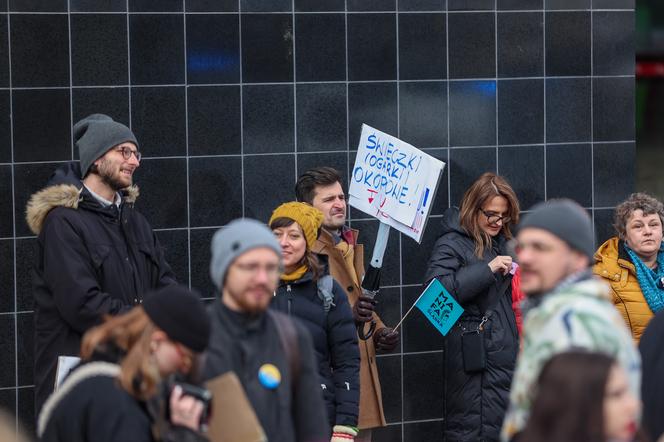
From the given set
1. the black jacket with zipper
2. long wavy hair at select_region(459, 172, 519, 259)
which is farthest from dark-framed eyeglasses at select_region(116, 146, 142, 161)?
long wavy hair at select_region(459, 172, 519, 259)

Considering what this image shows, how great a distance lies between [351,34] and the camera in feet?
30.1

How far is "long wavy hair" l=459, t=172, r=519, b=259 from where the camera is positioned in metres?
8.10

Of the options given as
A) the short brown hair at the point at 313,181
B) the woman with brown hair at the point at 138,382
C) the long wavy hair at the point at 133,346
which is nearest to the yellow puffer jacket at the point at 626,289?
the short brown hair at the point at 313,181

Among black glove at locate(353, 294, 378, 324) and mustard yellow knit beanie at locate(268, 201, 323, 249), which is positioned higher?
mustard yellow knit beanie at locate(268, 201, 323, 249)

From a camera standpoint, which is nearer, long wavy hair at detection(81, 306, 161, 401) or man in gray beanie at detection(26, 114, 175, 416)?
long wavy hair at detection(81, 306, 161, 401)

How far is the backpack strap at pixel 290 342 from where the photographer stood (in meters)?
4.93

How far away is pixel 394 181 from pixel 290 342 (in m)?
3.41

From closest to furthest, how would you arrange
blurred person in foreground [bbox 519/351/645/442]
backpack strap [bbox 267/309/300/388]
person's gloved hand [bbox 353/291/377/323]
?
Answer: blurred person in foreground [bbox 519/351/645/442], backpack strap [bbox 267/309/300/388], person's gloved hand [bbox 353/291/377/323]

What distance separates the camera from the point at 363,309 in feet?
24.9

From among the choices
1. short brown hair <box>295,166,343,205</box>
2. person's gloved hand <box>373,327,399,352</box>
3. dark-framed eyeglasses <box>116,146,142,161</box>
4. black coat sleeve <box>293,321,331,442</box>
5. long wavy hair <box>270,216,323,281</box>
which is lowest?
person's gloved hand <box>373,327,399,352</box>

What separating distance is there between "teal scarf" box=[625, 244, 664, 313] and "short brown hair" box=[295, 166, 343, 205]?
1.92 m

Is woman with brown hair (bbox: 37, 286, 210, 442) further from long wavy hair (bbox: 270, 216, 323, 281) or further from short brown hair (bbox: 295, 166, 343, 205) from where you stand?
short brown hair (bbox: 295, 166, 343, 205)

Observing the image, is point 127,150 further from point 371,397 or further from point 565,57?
point 565,57

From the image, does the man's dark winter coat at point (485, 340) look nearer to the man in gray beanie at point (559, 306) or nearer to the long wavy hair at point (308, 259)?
the long wavy hair at point (308, 259)
